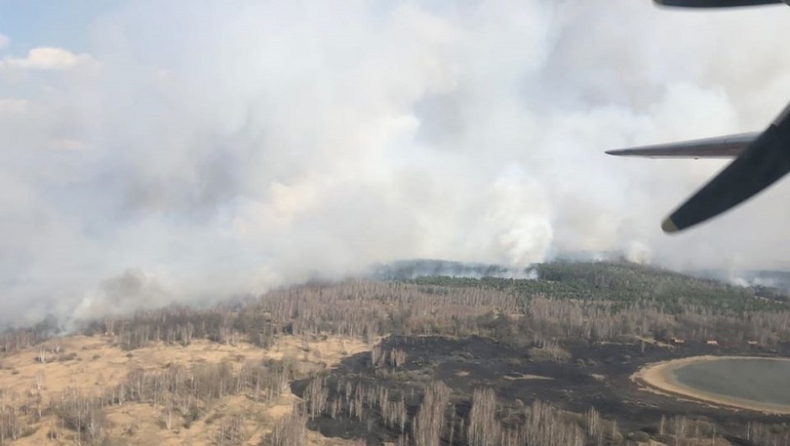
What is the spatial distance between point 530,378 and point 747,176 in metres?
62.6

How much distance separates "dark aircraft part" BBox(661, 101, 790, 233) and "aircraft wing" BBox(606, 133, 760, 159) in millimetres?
1483

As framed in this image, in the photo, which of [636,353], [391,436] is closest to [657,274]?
[636,353]

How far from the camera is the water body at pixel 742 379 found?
56812 millimetres

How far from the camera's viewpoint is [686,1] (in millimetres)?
4844

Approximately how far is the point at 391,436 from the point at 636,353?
45691 millimetres

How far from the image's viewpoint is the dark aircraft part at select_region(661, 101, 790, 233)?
4.32 metres

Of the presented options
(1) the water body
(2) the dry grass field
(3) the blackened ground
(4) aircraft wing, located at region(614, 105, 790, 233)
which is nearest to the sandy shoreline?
(1) the water body

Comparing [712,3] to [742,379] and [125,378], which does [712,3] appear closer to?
[125,378]

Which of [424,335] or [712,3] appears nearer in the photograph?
[712,3]

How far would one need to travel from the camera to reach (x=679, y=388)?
5853 centimetres

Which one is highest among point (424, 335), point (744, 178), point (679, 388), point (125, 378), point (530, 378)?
point (744, 178)

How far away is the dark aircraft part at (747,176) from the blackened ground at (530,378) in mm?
41779

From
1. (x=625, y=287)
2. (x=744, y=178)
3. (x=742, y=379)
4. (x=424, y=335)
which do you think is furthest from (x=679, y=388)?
(x=625, y=287)

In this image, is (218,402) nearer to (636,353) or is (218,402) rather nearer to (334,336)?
(334,336)
